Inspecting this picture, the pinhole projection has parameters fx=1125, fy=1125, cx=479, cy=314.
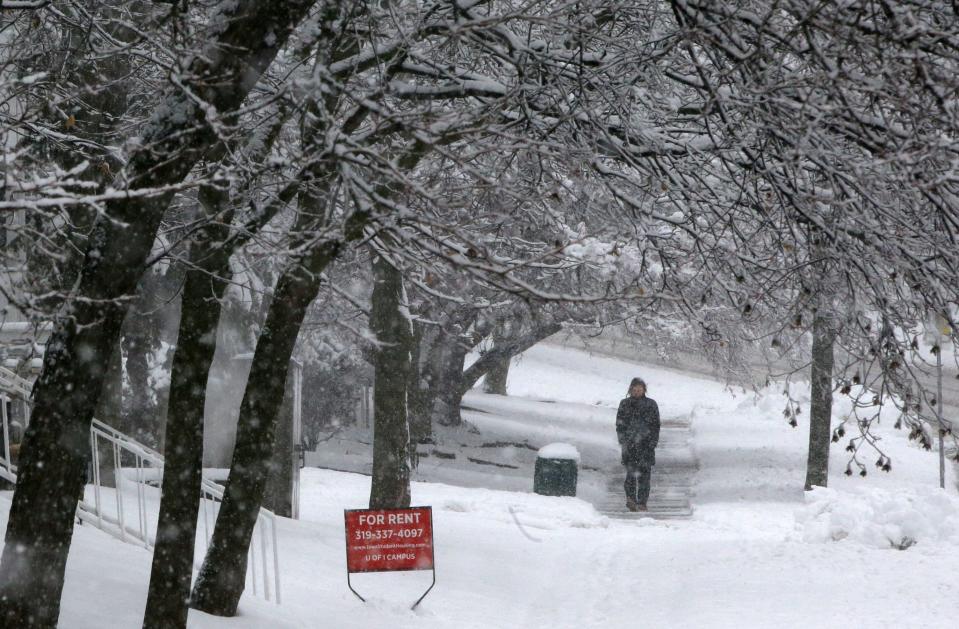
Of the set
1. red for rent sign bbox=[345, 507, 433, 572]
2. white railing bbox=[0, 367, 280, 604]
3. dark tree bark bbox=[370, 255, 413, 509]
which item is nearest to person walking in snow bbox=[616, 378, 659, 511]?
dark tree bark bbox=[370, 255, 413, 509]

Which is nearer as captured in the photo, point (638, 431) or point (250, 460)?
point (250, 460)

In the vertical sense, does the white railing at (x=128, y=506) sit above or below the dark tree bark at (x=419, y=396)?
below

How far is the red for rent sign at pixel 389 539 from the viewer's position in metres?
9.11

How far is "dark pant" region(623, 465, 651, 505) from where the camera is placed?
16.0m

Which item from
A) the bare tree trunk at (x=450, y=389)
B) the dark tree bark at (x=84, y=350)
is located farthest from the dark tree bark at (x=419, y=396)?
the dark tree bark at (x=84, y=350)

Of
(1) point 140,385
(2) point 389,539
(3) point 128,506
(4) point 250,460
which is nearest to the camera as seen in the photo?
(4) point 250,460

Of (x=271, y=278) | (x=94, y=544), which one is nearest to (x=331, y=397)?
(x=271, y=278)

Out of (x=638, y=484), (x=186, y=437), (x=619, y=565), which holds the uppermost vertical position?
(x=186, y=437)

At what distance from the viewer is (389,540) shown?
30.5 feet

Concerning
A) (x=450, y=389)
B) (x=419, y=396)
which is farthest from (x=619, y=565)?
(x=450, y=389)

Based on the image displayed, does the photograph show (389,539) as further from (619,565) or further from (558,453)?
(558,453)

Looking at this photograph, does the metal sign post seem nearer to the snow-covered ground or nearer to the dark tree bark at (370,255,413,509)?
the snow-covered ground

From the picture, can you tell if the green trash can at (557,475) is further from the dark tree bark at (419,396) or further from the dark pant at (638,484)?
the dark tree bark at (419,396)

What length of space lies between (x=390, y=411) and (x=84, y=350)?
7898 mm
